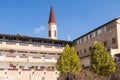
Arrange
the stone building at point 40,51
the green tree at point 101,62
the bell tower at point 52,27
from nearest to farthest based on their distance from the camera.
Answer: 1. the green tree at point 101,62
2. the stone building at point 40,51
3. the bell tower at point 52,27

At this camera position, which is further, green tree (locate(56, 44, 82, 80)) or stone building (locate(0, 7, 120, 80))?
green tree (locate(56, 44, 82, 80))

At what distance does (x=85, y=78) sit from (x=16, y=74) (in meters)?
15.1

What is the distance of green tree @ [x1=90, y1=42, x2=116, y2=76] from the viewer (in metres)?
54.6

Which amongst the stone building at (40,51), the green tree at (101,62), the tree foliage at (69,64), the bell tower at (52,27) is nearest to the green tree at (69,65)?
the tree foliage at (69,64)

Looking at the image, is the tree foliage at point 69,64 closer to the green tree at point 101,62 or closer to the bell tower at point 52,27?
the green tree at point 101,62

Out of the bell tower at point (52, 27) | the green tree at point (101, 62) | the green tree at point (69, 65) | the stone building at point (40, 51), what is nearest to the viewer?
the green tree at point (101, 62)

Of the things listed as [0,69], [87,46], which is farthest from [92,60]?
[0,69]

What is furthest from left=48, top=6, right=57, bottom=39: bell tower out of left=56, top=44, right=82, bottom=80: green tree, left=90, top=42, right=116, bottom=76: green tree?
left=90, top=42, right=116, bottom=76: green tree

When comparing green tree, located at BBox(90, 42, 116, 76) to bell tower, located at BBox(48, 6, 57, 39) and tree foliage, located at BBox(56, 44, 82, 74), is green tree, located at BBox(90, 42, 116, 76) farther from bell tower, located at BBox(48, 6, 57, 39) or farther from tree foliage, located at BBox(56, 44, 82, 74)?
bell tower, located at BBox(48, 6, 57, 39)

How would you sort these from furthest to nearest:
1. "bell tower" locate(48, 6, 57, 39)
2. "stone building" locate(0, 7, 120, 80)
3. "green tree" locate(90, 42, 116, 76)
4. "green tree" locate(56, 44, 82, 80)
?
"bell tower" locate(48, 6, 57, 39), "green tree" locate(56, 44, 82, 80), "stone building" locate(0, 7, 120, 80), "green tree" locate(90, 42, 116, 76)

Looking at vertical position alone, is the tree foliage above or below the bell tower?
below

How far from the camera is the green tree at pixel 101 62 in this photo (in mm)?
54562

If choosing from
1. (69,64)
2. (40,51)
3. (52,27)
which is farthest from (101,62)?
(52,27)

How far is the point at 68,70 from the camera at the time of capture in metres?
63.3
